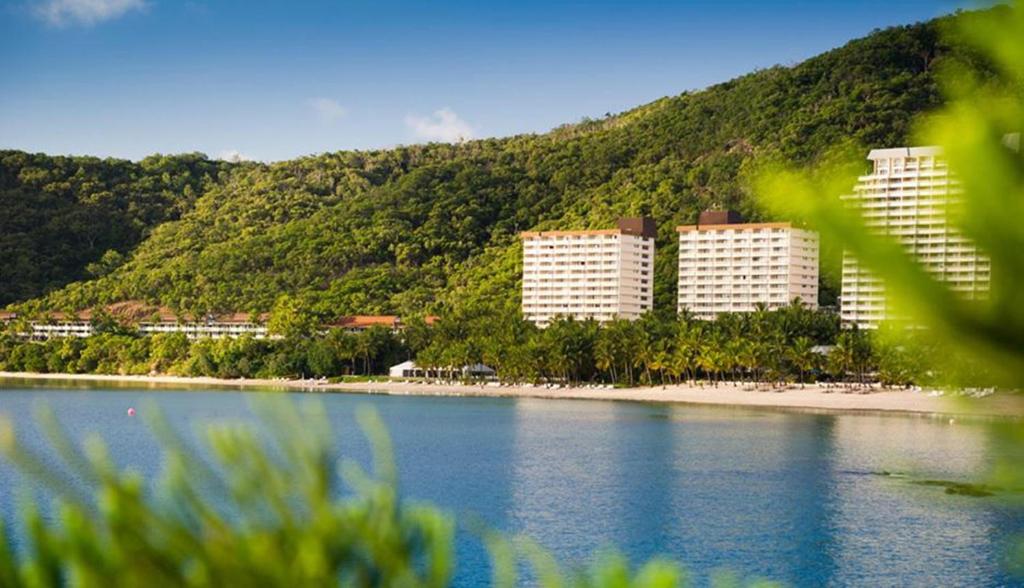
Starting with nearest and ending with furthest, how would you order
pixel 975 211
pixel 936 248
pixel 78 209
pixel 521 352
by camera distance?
pixel 975 211, pixel 936 248, pixel 521 352, pixel 78 209

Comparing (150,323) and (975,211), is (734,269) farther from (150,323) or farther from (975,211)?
(975,211)

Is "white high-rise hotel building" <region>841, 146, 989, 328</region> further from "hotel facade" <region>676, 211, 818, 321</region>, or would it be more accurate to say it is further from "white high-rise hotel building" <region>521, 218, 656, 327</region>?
"white high-rise hotel building" <region>521, 218, 656, 327</region>

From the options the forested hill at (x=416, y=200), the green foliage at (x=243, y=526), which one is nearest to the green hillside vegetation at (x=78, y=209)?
the forested hill at (x=416, y=200)

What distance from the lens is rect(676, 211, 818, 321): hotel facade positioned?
336 feet

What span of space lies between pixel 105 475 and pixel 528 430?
188 feet

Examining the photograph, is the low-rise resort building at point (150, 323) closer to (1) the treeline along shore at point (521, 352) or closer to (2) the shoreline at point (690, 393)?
(1) the treeline along shore at point (521, 352)

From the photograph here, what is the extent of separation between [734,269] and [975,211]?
105639 millimetres

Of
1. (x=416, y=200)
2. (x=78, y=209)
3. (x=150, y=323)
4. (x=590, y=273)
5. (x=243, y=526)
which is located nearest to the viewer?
(x=243, y=526)

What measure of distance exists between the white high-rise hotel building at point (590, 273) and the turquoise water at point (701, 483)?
36562 millimetres

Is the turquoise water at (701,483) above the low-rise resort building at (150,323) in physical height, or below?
below

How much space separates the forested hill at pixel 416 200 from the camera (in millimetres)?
123188

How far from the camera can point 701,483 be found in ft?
131

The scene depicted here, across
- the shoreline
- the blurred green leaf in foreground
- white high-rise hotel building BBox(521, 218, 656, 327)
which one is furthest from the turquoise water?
white high-rise hotel building BBox(521, 218, 656, 327)

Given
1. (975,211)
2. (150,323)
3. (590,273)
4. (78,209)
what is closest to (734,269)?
(590,273)
